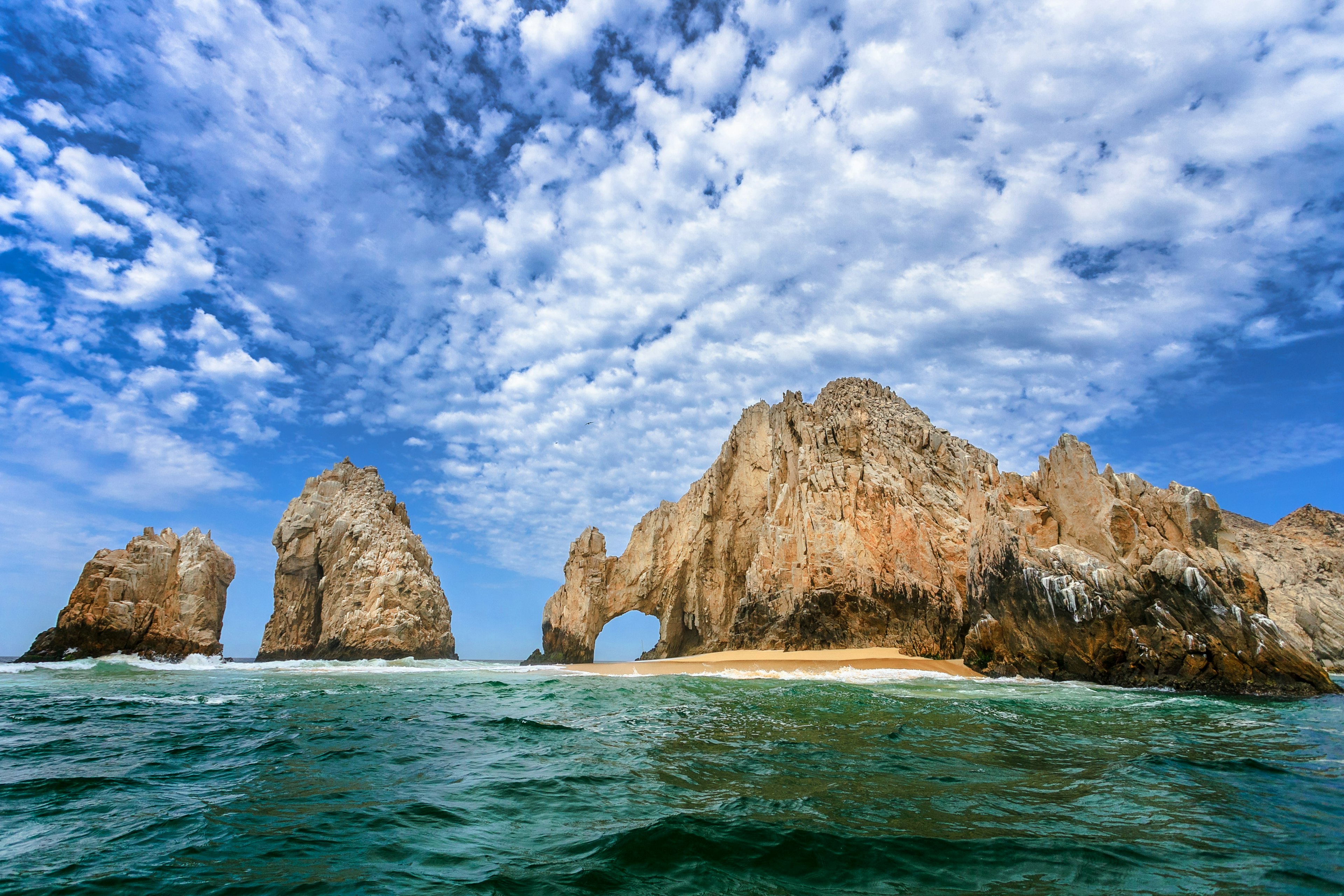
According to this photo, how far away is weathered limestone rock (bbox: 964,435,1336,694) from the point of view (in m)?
17.8

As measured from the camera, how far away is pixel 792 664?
95.8 feet

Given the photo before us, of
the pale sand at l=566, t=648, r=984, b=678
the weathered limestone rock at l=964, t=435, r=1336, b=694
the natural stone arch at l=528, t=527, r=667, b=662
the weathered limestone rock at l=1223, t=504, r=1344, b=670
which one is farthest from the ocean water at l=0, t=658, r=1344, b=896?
the weathered limestone rock at l=1223, t=504, r=1344, b=670

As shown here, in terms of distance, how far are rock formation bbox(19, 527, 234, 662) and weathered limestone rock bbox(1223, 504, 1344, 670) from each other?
67.9 metres

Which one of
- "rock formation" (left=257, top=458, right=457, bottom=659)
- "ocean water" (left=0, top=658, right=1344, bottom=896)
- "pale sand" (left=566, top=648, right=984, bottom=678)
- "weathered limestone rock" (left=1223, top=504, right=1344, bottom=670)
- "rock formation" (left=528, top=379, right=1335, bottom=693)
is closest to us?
"ocean water" (left=0, top=658, right=1344, bottom=896)

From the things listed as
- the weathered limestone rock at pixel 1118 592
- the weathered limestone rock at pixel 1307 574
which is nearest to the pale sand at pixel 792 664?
the weathered limestone rock at pixel 1118 592

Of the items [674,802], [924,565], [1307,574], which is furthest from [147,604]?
[1307,574]

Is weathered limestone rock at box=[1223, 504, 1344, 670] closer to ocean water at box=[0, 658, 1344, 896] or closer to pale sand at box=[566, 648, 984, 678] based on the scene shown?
pale sand at box=[566, 648, 984, 678]

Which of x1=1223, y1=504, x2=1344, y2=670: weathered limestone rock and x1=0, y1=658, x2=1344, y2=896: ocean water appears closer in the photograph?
x1=0, y1=658, x2=1344, y2=896: ocean water

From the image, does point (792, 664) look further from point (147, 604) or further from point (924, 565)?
point (147, 604)

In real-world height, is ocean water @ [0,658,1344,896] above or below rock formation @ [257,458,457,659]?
below

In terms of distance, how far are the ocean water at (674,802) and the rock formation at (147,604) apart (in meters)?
35.1

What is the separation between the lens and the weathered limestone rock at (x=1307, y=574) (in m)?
37.6

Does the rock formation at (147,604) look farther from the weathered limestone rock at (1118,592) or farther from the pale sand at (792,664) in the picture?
the weathered limestone rock at (1118,592)

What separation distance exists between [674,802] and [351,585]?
161 ft
